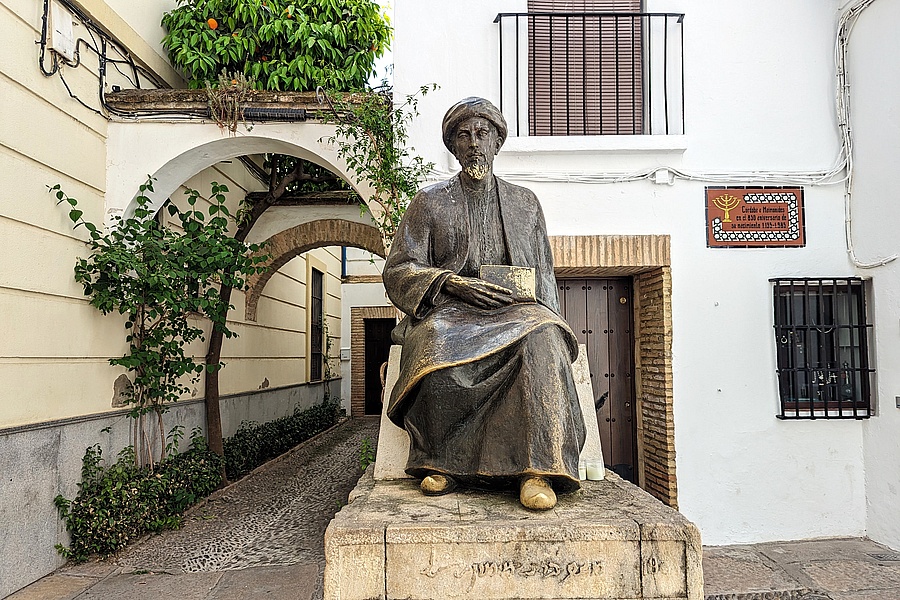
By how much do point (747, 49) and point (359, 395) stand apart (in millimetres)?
10327

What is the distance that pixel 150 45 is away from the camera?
19.3 feet

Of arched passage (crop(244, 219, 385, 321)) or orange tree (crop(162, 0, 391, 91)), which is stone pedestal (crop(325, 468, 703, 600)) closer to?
orange tree (crop(162, 0, 391, 91))

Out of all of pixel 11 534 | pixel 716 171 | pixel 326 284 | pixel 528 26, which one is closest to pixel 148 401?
pixel 11 534

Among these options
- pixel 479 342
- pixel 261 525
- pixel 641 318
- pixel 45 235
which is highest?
pixel 45 235

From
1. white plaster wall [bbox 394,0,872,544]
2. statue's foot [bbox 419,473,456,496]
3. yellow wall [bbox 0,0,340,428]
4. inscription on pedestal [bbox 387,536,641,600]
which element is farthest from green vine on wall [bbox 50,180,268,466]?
inscription on pedestal [bbox 387,536,641,600]

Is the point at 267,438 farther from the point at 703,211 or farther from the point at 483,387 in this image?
the point at 483,387

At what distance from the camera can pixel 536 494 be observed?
2.22 meters

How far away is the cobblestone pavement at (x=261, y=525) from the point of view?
4.66m

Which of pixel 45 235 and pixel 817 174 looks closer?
pixel 45 235

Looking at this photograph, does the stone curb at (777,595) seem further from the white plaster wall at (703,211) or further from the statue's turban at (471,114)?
the statue's turban at (471,114)

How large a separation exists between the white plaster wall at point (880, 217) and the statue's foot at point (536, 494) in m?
3.53

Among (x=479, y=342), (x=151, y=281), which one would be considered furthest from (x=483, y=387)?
(x=151, y=281)

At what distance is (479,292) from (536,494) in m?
0.78

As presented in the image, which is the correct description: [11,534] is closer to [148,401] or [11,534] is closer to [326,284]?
[148,401]
